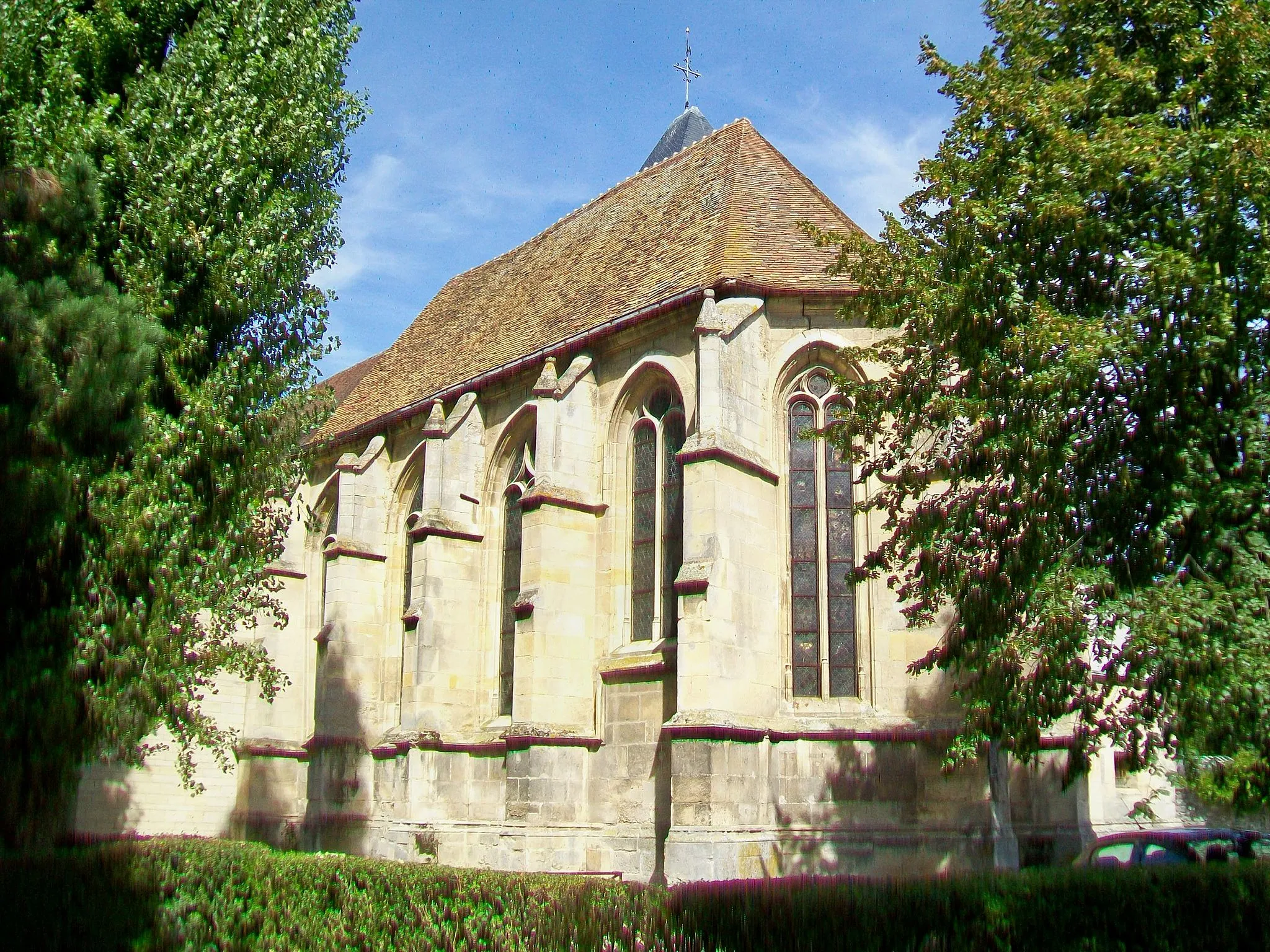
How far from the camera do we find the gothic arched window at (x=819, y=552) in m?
14.6

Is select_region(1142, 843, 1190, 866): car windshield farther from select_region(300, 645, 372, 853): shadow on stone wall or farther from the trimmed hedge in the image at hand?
select_region(300, 645, 372, 853): shadow on stone wall

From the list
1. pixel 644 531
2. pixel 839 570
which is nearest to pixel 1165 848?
pixel 839 570

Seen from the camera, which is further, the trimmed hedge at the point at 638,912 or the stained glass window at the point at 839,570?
the stained glass window at the point at 839,570

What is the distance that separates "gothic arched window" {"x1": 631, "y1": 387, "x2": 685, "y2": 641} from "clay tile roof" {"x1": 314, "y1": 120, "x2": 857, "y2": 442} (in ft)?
5.01

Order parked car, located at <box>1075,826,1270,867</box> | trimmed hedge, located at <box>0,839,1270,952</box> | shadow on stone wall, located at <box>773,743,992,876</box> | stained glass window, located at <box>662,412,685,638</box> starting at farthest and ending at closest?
stained glass window, located at <box>662,412,685,638</box>
shadow on stone wall, located at <box>773,743,992,876</box>
parked car, located at <box>1075,826,1270,867</box>
trimmed hedge, located at <box>0,839,1270,952</box>

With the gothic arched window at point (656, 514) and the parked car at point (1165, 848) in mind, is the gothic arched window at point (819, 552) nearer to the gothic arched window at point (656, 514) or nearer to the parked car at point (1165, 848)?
the gothic arched window at point (656, 514)

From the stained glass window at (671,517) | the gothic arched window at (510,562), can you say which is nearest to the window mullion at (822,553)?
the stained glass window at (671,517)

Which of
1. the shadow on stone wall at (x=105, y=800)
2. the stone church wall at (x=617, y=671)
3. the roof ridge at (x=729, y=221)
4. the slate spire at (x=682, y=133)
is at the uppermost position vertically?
the slate spire at (x=682, y=133)

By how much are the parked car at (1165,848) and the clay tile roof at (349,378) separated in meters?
20.6

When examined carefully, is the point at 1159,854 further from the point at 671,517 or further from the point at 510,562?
the point at 510,562

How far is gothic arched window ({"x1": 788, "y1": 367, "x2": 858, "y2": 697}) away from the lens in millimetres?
14562

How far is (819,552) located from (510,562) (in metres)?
5.36

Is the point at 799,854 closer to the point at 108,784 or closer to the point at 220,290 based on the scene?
the point at 220,290

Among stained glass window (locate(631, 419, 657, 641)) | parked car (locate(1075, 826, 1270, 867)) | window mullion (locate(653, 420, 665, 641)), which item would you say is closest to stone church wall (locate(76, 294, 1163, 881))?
stained glass window (locate(631, 419, 657, 641))
